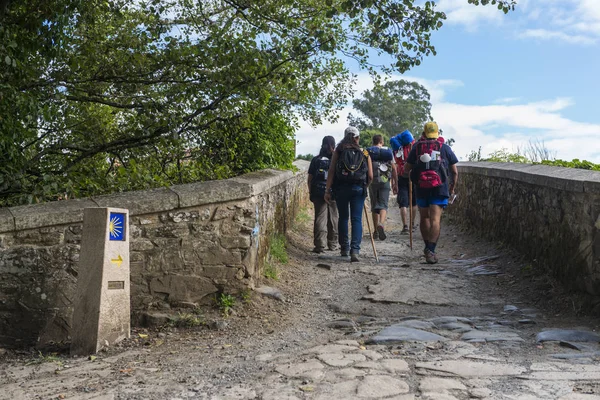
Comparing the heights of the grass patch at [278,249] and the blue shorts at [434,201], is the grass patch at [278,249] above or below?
below

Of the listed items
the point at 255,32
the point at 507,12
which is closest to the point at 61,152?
the point at 255,32

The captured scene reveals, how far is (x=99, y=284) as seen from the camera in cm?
549

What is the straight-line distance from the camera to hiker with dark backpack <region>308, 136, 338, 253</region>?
399 inches

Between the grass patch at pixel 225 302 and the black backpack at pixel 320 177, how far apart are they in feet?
13.2

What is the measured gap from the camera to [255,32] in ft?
29.2

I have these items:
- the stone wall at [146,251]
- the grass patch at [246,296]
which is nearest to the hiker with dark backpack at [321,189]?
the stone wall at [146,251]

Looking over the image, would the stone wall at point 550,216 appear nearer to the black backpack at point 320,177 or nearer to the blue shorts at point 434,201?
the blue shorts at point 434,201

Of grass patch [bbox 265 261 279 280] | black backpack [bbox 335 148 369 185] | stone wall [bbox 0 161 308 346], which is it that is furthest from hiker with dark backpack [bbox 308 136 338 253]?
stone wall [bbox 0 161 308 346]

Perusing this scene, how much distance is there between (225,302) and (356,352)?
1.71 meters

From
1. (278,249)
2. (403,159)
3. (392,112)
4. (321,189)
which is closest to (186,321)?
(278,249)

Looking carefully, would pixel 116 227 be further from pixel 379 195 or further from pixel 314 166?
pixel 379 195

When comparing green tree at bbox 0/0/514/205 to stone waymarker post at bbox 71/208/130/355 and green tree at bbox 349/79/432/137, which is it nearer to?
stone waymarker post at bbox 71/208/130/355

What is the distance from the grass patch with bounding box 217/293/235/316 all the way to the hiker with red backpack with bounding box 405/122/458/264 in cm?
353

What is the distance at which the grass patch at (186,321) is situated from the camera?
20.0 ft
